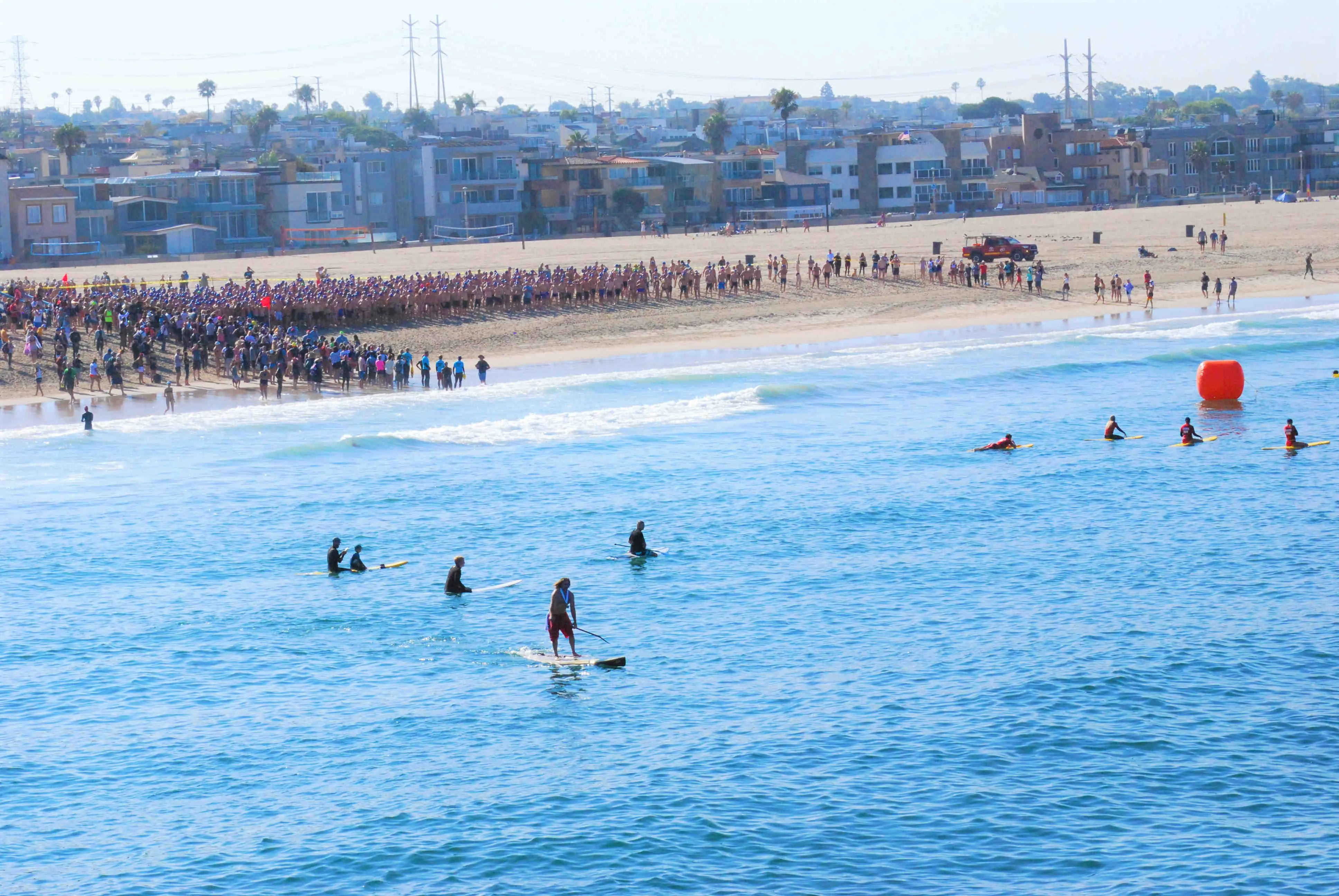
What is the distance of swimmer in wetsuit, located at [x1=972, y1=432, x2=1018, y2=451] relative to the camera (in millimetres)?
40469

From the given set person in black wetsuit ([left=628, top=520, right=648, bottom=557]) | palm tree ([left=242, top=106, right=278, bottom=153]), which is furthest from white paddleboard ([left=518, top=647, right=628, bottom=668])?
palm tree ([left=242, top=106, right=278, bottom=153])

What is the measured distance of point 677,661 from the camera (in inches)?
965

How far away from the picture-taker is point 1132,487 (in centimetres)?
3659

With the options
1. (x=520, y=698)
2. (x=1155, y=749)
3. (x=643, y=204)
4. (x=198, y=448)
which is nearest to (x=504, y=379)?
(x=198, y=448)

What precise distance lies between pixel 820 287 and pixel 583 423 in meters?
28.7

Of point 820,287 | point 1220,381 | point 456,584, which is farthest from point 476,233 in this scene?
point 456,584

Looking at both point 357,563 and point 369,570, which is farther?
point 369,570

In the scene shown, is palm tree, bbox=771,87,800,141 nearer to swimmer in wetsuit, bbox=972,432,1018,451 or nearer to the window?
the window

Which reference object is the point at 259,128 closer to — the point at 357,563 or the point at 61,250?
the point at 61,250

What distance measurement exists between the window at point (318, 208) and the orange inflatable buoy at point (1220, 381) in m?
79.3

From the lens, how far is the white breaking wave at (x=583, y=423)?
142ft

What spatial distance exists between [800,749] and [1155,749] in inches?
190

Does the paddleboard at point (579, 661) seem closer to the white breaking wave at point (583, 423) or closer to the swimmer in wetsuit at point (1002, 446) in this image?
the white breaking wave at point (583, 423)

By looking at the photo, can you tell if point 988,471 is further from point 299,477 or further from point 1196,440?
point 299,477
